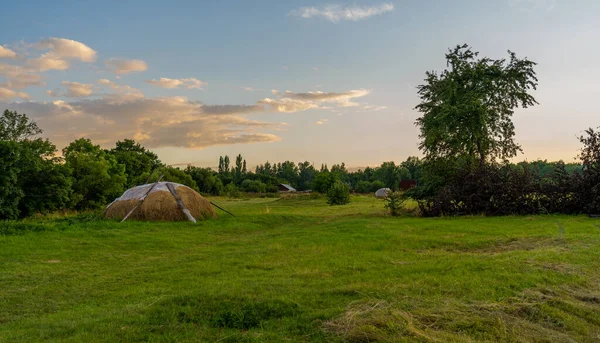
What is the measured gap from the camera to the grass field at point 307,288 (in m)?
5.29

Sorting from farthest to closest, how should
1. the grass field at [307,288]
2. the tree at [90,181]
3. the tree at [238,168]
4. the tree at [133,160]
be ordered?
the tree at [238,168]
the tree at [133,160]
the tree at [90,181]
the grass field at [307,288]

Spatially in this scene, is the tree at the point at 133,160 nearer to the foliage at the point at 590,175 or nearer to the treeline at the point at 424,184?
the treeline at the point at 424,184

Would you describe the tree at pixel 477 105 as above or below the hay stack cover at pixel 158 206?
above

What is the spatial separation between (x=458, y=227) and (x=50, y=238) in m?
15.4

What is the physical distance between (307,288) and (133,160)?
5853 cm

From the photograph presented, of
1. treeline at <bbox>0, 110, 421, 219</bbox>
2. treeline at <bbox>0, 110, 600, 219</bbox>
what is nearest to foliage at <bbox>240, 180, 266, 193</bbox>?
treeline at <bbox>0, 110, 421, 219</bbox>

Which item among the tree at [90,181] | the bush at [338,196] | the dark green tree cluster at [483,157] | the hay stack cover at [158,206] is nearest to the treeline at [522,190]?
the dark green tree cluster at [483,157]

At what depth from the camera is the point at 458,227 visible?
55.3ft

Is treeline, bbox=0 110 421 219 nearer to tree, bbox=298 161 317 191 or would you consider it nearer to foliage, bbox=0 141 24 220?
foliage, bbox=0 141 24 220

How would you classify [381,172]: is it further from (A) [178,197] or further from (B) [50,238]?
(B) [50,238]

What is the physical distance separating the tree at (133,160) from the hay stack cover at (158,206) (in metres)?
29.9

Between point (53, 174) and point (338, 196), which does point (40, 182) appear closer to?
point (53, 174)

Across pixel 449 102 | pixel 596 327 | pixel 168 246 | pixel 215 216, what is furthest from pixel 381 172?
pixel 596 327

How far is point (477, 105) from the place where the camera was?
2538 centimetres
